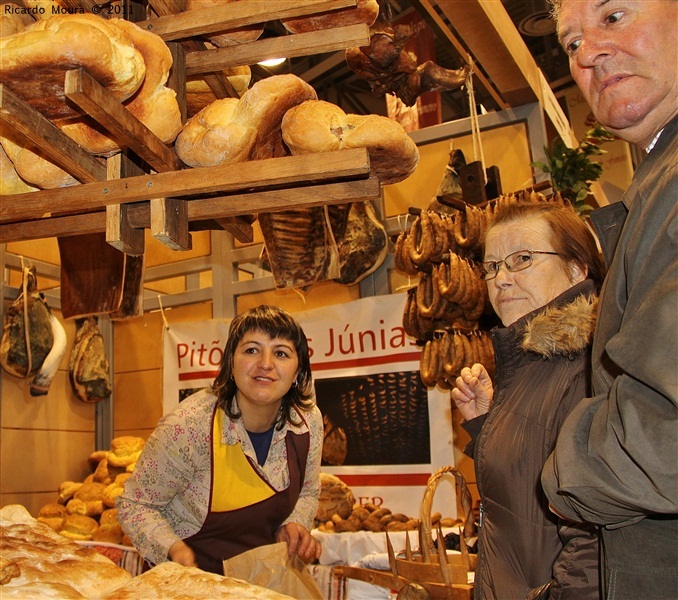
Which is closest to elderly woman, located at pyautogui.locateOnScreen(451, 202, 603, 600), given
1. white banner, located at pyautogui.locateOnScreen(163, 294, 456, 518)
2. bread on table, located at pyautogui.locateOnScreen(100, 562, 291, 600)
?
bread on table, located at pyautogui.locateOnScreen(100, 562, 291, 600)

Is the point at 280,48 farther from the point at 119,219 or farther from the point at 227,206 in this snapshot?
the point at 119,219

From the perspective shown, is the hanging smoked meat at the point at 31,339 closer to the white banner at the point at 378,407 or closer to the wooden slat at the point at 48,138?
the white banner at the point at 378,407

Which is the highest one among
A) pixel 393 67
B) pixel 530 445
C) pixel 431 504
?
pixel 393 67

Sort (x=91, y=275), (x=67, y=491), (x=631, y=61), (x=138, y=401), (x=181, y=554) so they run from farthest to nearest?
(x=138, y=401)
(x=67, y=491)
(x=91, y=275)
(x=181, y=554)
(x=631, y=61)

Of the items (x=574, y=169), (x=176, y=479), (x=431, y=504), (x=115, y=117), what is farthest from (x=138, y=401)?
(x=115, y=117)

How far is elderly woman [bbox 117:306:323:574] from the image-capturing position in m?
2.62

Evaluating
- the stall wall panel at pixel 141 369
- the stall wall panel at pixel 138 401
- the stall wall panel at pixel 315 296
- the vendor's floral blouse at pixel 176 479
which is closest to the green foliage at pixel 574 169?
the stall wall panel at pixel 315 296

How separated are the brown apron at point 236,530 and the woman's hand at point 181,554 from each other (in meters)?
0.23

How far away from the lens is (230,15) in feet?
5.28

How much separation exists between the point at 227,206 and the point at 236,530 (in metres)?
1.61

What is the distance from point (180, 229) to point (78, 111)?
342 mm

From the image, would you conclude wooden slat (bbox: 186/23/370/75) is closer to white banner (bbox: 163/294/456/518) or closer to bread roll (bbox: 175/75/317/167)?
bread roll (bbox: 175/75/317/167)

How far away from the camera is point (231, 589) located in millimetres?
1482

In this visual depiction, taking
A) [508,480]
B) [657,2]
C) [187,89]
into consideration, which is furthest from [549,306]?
[187,89]
